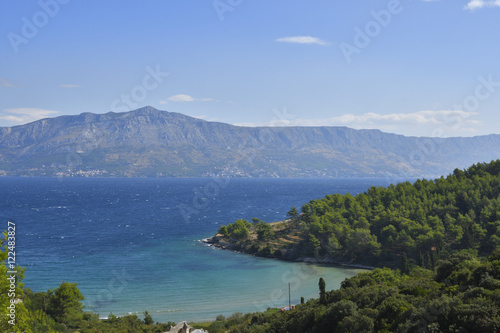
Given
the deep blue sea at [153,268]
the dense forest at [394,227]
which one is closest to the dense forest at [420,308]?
the deep blue sea at [153,268]

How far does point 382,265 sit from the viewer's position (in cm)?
6569

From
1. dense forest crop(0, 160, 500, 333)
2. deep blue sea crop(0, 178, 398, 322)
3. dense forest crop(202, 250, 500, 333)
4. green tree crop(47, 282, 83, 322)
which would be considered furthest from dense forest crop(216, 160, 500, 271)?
green tree crop(47, 282, 83, 322)

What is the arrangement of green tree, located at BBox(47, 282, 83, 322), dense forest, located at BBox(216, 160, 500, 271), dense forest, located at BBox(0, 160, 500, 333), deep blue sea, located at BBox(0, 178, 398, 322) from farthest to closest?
1. dense forest, located at BBox(216, 160, 500, 271)
2. deep blue sea, located at BBox(0, 178, 398, 322)
3. green tree, located at BBox(47, 282, 83, 322)
4. dense forest, located at BBox(0, 160, 500, 333)

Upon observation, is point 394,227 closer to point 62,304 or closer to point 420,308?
point 420,308

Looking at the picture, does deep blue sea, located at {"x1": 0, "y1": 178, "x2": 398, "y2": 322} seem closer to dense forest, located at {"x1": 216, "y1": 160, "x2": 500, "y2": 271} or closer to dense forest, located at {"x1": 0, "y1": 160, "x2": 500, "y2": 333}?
dense forest, located at {"x1": 0, "y1": 160, "x2": 500, "y2": 333}

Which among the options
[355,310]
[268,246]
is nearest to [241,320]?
[355,310]

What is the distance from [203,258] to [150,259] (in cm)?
938

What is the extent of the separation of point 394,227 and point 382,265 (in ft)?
28.5

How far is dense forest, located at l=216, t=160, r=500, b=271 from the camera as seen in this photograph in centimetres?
6481

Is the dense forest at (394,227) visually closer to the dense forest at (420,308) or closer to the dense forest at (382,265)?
the dense forest at (382,265)

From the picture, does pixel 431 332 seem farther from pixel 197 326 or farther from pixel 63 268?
pixel 63 268

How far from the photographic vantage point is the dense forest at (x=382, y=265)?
19.3 m

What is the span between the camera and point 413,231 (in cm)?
6838

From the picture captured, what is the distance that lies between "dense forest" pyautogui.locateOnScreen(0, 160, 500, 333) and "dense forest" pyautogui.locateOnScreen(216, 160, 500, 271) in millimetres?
200
